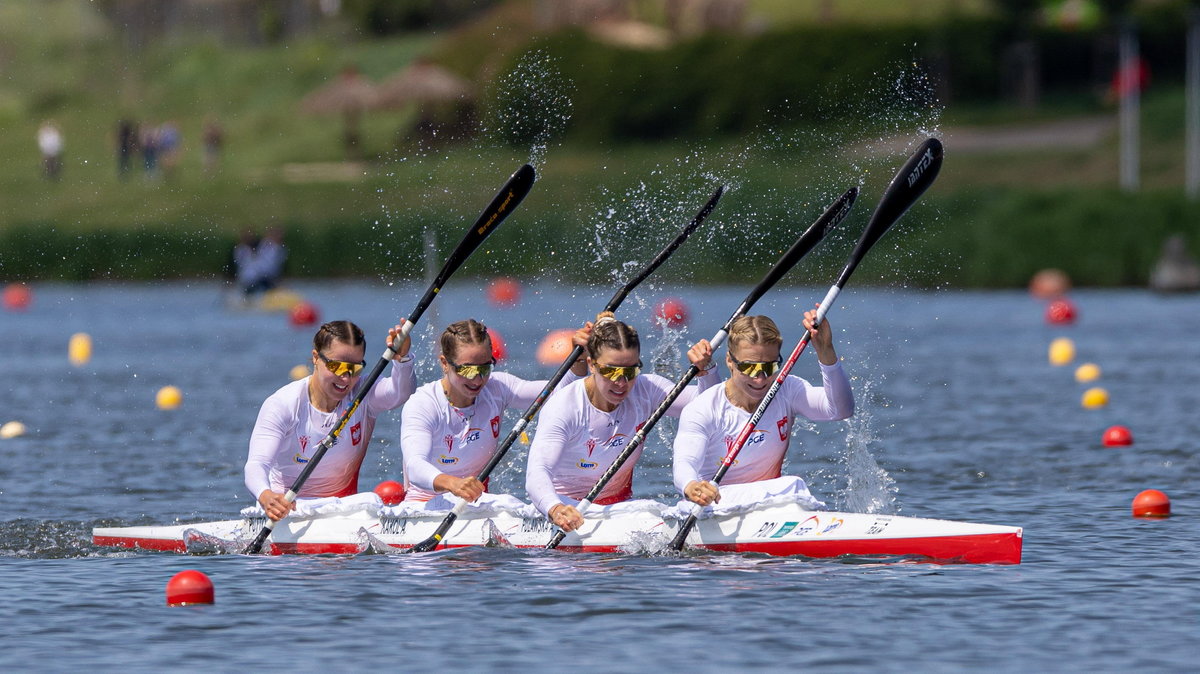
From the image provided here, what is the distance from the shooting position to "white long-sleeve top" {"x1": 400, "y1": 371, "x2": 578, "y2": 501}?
1229 cm

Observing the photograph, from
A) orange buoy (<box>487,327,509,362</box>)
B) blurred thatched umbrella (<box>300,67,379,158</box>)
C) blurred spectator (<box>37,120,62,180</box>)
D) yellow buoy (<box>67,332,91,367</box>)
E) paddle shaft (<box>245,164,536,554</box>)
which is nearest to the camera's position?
paddle shaft (<box>245,164,536,554</box>)

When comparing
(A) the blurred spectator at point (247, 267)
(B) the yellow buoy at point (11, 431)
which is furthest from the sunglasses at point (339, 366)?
(A) the blurred spectator at point (247, 267)

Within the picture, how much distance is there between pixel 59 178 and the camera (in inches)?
2916

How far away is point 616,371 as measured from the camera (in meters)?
11.7

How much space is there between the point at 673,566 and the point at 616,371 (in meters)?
1.29

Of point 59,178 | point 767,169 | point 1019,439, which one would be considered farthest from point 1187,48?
point 1019,439

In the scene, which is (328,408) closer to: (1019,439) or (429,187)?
(1019,439)

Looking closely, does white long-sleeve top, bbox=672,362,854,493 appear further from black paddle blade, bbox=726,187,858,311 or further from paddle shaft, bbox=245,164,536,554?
paddle shaft, bbox=245,164,536,554

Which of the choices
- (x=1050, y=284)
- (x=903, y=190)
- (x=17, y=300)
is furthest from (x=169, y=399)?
(x=1050, y=284)

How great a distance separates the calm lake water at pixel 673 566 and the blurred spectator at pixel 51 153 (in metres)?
44.2

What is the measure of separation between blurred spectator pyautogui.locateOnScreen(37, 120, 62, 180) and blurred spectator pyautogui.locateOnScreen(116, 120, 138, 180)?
2373 mm

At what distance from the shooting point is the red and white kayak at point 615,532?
11.6 m

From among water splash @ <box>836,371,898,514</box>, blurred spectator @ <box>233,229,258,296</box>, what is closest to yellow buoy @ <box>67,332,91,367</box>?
blurred spectator @ <box>233,229,258,296</box>

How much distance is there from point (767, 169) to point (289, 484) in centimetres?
4350
